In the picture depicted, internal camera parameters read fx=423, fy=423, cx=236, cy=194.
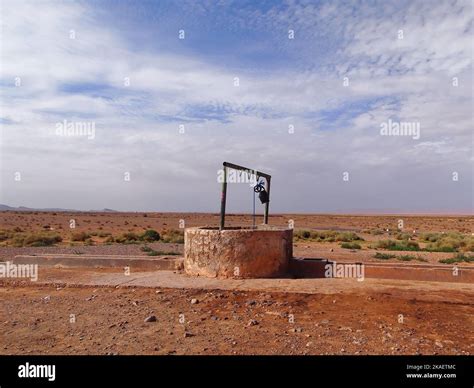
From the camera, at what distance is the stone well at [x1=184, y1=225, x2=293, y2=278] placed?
9.01 metres

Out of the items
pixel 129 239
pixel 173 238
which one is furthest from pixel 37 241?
pixel 173 238

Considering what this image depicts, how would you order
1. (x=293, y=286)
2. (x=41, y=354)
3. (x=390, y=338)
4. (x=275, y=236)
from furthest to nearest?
(x=275, y=236), (x=293, y=286), (x=390, y=338), (x=41, y=354)

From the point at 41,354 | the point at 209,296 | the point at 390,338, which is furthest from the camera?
the point at 209,296

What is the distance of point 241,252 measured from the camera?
Result: 905cm

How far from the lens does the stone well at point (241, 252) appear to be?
29.6ft

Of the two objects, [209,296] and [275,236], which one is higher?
[275,236]

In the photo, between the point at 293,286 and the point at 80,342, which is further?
the point at 293,286

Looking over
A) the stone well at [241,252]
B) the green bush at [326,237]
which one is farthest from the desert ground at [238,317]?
the green bush at [326,237]

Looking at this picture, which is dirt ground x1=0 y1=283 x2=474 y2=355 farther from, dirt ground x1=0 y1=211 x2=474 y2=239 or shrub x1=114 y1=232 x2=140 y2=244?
shrub x1=114 y1=232 x2=140 y2=244

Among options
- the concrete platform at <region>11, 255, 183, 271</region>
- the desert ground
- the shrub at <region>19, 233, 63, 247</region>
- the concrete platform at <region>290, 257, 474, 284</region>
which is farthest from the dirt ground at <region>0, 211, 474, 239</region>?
the desert ground

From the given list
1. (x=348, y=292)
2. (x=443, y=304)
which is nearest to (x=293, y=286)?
(x=348, y=292)

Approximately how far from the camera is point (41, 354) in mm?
4855
